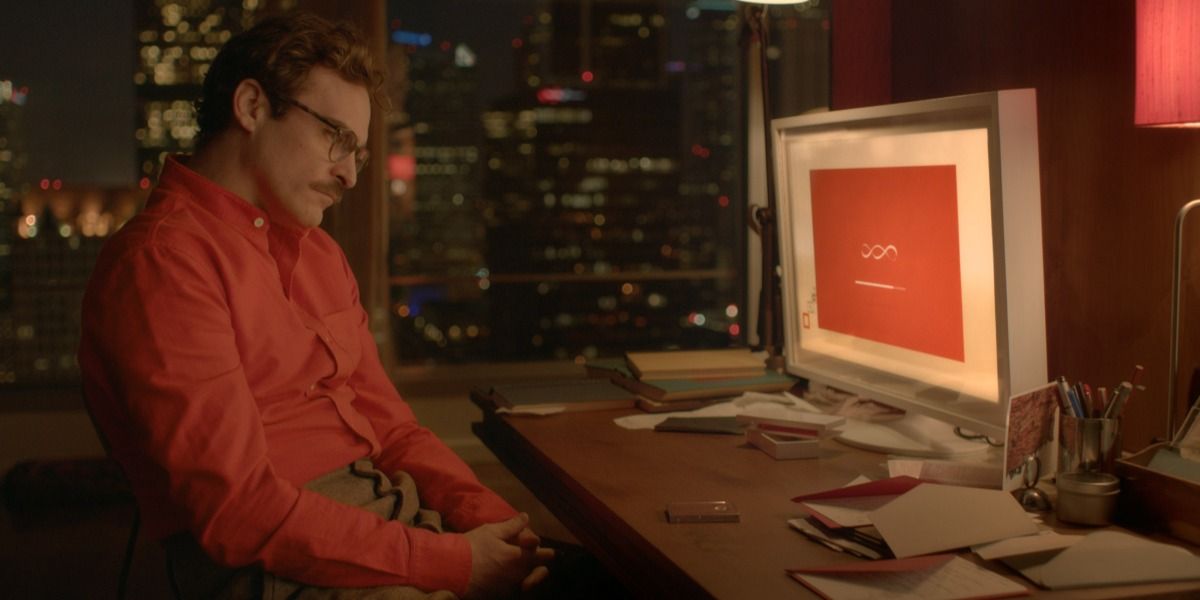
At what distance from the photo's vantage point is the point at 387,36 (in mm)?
3564

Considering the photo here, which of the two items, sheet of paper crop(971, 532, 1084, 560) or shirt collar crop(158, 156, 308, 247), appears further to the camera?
shirt collar crop(158, 156, 308, 247)

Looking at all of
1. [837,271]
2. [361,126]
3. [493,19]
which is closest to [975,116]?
[837,271]

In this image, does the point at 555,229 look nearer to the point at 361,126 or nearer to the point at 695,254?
the point at 695,254

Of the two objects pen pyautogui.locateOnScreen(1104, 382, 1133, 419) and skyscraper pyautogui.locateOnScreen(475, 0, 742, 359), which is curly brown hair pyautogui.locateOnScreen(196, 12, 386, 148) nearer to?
pen pyautogui.locateOnScreen(1104, 382, 1133, 419)

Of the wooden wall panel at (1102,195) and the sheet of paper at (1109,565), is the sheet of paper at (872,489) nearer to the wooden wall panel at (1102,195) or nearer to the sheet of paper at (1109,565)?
the sheet of paper at (1109,565)

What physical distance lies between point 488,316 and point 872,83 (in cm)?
240

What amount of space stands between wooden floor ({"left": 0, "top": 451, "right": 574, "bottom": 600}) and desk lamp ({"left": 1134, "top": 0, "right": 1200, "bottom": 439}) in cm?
231

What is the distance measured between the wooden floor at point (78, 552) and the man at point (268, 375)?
163 cm

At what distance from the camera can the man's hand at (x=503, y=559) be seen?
128 cm

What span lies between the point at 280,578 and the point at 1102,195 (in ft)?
4.04

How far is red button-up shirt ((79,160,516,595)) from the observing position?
1126 millimetres

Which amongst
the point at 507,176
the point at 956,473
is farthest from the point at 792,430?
the point at 507,176

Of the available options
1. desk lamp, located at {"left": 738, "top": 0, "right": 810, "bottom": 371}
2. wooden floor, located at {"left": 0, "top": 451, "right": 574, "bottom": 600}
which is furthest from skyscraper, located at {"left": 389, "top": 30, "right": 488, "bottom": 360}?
desk lamp, located at {"left": 738, "top": 0, "right": 810, "bottom": 371}

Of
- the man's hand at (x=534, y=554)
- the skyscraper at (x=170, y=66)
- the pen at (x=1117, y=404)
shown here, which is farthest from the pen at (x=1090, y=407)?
the skyscraper at (x=170, y=66)
